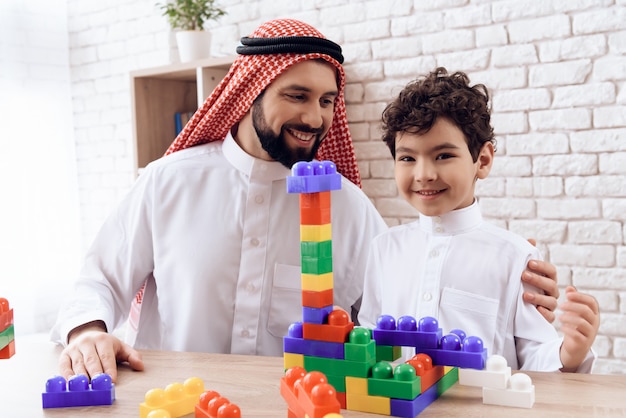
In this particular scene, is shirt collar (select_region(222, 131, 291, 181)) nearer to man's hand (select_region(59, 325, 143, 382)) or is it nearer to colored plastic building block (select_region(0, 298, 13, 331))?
man's hand (select_region(59, 325, 143, 382))

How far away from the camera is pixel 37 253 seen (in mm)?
5055

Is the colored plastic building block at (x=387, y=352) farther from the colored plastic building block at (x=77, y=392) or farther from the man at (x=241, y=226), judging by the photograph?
the man at (x=241, y=226)

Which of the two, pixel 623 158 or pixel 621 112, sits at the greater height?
pixel 621 112

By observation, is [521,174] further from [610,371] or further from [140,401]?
[140,401]

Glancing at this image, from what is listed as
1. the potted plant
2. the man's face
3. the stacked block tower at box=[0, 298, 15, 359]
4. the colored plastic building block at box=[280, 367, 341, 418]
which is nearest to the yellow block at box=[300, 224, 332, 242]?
the colored plastic building block at box=[280, 367, 341, 418]

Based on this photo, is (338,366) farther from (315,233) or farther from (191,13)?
(191,13)

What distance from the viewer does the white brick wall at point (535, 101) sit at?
3.11 metres

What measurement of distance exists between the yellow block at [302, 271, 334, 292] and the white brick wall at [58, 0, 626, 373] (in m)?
2.20

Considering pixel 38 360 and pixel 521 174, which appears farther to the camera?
pixel 521 174

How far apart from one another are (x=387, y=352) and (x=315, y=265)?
22 centimetres

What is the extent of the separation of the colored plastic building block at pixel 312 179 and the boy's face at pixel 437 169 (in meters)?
0.55

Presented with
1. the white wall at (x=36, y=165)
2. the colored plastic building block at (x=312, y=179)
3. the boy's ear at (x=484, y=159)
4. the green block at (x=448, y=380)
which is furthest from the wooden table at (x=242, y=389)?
the white wall at (x=36, y=165)

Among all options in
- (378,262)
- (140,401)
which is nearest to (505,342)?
(378,262)

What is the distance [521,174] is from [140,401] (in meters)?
2.45
